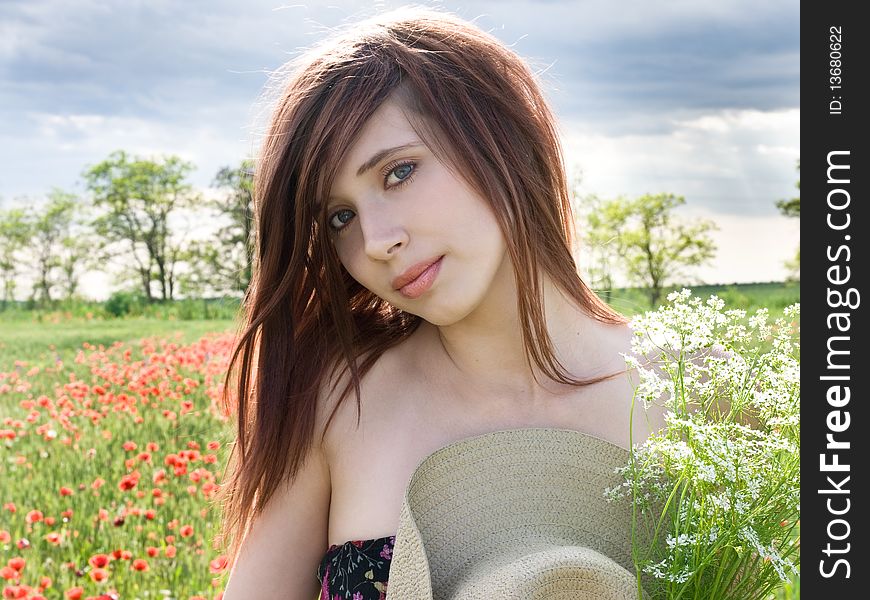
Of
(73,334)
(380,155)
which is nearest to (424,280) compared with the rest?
(380,155)

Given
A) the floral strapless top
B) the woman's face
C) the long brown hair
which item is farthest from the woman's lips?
the floral strapless top

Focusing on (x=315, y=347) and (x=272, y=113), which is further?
(x=315, y=347)

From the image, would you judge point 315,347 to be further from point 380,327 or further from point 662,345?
point 662,345

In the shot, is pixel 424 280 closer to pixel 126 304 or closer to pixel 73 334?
pixel 73 334

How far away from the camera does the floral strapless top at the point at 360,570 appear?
6.36ft

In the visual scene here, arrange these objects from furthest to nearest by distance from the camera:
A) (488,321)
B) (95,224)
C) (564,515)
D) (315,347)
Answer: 1. (95,224)
2. (315,347)
3. (488,321)
4. (564,515)

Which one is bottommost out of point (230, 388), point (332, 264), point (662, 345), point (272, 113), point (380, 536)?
point (380, 536)

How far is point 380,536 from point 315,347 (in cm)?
47

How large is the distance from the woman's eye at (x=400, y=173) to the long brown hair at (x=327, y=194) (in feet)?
0.21

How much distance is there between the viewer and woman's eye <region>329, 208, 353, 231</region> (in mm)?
1968

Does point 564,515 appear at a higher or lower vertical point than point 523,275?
lower

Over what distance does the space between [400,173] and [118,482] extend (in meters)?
2.68

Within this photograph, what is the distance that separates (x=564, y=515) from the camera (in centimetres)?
178
